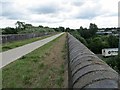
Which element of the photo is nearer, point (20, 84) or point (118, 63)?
point (20, 84)

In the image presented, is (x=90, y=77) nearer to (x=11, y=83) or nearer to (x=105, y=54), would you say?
(x=11, y=83)

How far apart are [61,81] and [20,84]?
1056mm

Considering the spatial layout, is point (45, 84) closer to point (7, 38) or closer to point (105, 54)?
point (7, 38)

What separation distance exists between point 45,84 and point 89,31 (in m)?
113

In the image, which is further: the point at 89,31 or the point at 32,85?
the point at 89,31

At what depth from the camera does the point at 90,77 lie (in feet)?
9.22

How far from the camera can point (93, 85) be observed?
8.13 ft

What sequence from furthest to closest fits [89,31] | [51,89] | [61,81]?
[89,31] → [61,81] → [51,89]

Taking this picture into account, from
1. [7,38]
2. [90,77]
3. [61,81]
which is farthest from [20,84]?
[7,38]

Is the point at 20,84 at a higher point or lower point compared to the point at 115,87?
lower

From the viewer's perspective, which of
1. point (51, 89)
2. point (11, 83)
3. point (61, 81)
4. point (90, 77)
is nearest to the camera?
point (90, 77)

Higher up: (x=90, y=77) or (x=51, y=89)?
(x=90, y=77)

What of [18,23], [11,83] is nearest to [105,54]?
[11,83]

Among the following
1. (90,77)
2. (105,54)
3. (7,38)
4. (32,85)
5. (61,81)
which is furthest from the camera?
(105,54)
